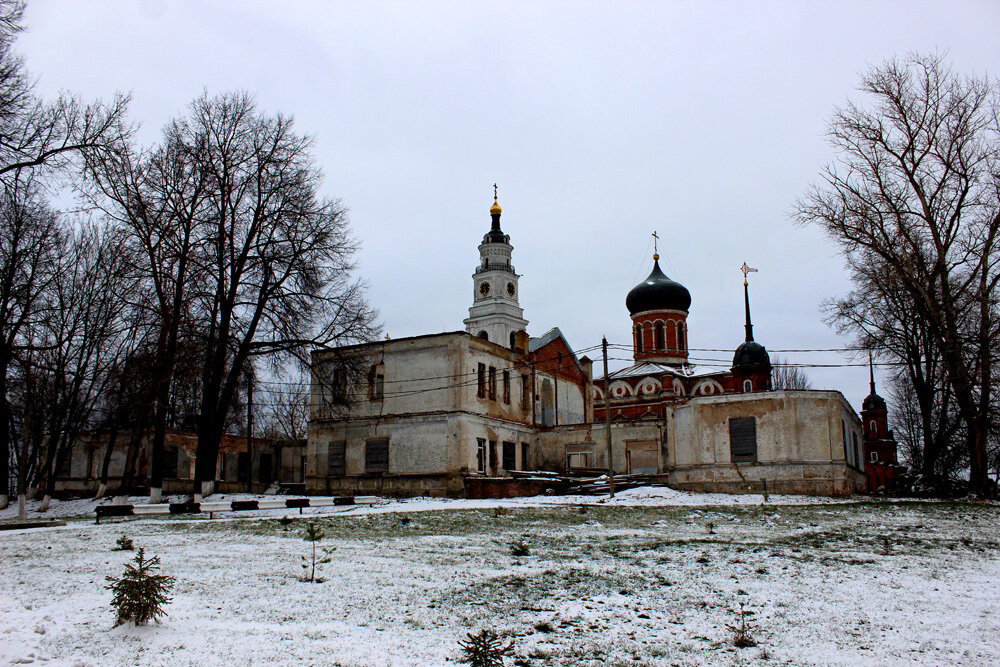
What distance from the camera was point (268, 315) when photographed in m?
26.0

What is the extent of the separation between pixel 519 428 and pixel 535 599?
94.0 ft

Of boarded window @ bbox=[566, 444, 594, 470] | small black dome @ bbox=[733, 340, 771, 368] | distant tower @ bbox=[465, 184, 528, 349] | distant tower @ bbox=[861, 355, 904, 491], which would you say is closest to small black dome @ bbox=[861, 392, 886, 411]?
distant tower @ bbox=[861, 355, 904, 491]

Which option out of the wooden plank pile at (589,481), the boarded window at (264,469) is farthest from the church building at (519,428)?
the boarded window at (264,469)

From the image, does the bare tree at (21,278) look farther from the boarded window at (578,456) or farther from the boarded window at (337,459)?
the boarded window at (578,456)

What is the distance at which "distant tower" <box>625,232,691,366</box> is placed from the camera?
63875 mm

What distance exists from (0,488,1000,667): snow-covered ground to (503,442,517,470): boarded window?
73.2 feet

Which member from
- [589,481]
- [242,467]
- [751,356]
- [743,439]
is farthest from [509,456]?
[751,356]

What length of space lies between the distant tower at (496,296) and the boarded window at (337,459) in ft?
90.1

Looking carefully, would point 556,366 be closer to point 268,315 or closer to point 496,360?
point 496,360

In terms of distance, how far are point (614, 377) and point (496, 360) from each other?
1161 inches

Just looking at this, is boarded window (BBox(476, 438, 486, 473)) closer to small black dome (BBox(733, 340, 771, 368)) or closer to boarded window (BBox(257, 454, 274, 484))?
boarded window (BBox(257, 454, 274, 484))

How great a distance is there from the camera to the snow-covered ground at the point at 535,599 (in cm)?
524

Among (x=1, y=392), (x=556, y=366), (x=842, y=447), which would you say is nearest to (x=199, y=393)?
(x=1, y=392)

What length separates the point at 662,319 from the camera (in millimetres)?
64438
